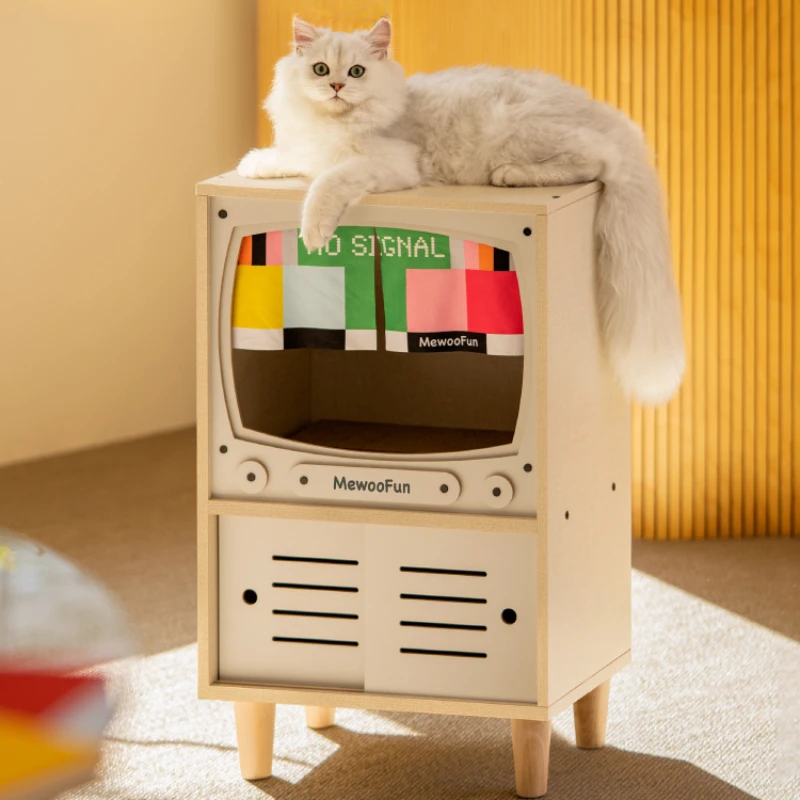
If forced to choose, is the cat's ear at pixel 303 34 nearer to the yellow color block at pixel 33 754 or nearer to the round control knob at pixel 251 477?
the round control knob at pixel 251 477

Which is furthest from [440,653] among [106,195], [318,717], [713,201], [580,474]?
[106,195]

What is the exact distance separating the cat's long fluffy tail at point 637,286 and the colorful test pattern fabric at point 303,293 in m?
0.32

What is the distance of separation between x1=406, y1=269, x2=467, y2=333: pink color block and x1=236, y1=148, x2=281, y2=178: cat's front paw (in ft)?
0.79

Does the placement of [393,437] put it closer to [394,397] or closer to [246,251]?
[394,397]

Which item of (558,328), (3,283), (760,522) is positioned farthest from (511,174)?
(3,283)

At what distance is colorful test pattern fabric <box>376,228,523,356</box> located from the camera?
5.57ft

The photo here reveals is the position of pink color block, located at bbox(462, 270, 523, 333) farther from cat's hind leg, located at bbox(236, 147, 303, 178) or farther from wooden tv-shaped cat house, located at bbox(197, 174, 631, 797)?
cat's hind leg, located at bbox(236, 147, 303, 178)

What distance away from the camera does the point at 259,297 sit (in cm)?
177

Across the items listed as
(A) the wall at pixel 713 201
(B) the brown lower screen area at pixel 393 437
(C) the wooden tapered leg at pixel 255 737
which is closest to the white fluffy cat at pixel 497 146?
(B) the brown lower screen area at pixel 393 437

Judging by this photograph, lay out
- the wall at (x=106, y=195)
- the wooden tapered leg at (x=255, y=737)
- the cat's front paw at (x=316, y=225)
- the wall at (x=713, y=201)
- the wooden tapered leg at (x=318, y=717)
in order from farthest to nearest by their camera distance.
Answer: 1. the wall at (x=106, y=195)
2. the wall at (x=713, y=201)
3. the wooden tapered leg at (x=318, y=717)
4. the wooden tapered leg at (x=255, y=737)
5. the cat's front paw at (x=316, y=225)

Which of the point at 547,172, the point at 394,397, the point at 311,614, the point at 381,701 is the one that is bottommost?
the point at 381,701

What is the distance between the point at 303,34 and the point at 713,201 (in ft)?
4.20

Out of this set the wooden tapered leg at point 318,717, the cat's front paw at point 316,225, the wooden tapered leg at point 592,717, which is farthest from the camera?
the wooden tapered leg at point 318,717

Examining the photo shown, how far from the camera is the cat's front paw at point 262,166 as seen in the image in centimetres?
181
